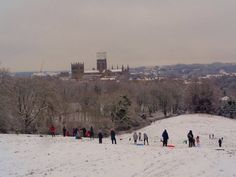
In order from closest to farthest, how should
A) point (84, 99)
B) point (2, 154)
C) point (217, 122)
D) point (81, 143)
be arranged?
point (2, 154)
point (81, 143)
point (217, 122)
point (84, 99)

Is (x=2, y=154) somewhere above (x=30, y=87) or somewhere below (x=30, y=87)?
below

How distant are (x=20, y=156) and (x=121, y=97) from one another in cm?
4734

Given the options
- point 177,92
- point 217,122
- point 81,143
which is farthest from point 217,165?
point 177,92

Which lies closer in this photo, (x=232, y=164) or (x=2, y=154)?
(x=232, y=164)

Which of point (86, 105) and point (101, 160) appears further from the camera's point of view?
point (86, 105)

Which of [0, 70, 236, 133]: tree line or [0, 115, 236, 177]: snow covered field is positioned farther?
[0, 70, 236, 133]: tree line

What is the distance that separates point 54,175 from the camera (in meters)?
19.3

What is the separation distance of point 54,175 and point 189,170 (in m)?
6.54

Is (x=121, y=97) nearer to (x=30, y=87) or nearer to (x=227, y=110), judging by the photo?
(x=30, y=87)

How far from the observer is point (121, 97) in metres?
70.4

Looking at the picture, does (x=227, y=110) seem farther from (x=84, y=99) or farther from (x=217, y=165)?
(x=217, y=165)

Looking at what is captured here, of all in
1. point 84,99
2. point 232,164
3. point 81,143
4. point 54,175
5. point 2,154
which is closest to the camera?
point 54,175

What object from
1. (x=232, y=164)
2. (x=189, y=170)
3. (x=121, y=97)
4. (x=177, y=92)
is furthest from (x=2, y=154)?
(x=177, y=92)

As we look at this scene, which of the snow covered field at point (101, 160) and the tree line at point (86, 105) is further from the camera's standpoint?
the tree line at point (86, 105)
